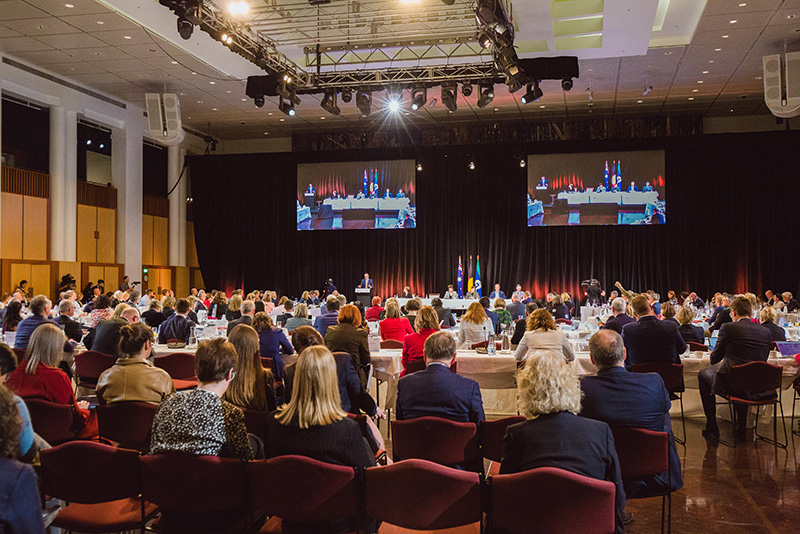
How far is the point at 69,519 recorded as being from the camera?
297 cm

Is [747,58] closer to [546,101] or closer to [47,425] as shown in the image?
[546,101]

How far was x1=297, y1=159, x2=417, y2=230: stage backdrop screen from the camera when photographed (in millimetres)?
19312

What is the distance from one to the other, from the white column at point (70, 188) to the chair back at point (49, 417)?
1301 centimetres

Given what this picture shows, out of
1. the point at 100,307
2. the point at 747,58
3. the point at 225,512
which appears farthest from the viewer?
the point at 747,58

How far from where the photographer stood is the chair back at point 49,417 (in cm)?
390

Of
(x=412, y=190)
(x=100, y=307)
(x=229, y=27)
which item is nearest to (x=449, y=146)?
(x=412, y=190)

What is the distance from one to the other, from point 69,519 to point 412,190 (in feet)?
55.3

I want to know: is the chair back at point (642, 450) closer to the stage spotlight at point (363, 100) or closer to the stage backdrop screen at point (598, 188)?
the stage spotlight at point (363, 100)

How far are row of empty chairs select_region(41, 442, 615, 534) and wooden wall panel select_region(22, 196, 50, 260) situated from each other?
1384 centimetres

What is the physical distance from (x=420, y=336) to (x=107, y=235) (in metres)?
13.7

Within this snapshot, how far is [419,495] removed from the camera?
2.54 m

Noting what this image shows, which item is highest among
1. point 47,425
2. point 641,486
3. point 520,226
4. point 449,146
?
point 449,146

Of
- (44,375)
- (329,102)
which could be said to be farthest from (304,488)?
(329,102)

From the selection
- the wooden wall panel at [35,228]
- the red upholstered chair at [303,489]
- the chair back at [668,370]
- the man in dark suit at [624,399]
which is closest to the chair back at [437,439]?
the man in dark suit at [624,399]
